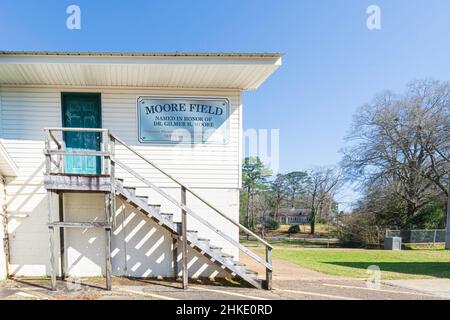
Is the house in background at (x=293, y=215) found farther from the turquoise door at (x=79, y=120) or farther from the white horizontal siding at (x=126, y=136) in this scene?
the turquoise door at (x=79, y=120)

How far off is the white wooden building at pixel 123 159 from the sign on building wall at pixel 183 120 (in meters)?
0.03

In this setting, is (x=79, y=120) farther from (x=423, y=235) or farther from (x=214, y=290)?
(x=423, y=235)

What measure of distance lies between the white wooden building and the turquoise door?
0.03 metres

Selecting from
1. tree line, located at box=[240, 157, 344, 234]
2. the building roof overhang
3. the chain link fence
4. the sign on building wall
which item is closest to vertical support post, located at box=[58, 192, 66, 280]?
the sign on building wall

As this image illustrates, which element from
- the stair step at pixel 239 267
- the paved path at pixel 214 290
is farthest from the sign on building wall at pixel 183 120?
the paved path at pixel 214 290

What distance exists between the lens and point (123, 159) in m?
7.84

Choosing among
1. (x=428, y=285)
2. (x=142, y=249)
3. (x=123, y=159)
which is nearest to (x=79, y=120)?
(x=123, y=159)

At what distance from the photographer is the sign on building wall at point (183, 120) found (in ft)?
26.0

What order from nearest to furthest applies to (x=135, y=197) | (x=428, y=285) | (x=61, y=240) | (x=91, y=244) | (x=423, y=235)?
A: (x=135, y=197) → (x=61, y=240) → (x=91, y=244) → (x=428, y=285) → (x=423, y=235)

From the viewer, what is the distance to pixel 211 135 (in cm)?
807

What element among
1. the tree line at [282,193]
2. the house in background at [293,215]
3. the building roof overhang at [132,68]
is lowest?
the house in background at [293,215]

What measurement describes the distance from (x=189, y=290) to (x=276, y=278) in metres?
2.87

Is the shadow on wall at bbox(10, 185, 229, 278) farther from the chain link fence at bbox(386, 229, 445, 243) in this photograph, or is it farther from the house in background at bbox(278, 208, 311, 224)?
the house in background at bbox(278, 208, 311, 224)

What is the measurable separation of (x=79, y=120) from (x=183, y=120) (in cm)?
291
